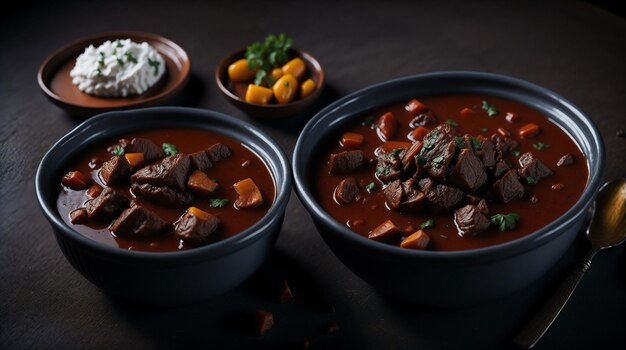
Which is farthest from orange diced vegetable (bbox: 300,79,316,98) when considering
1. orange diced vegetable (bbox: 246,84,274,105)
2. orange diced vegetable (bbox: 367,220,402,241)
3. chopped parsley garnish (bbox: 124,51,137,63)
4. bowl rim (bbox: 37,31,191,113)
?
orange diced vegetable (bbox: 367,220,402,241)

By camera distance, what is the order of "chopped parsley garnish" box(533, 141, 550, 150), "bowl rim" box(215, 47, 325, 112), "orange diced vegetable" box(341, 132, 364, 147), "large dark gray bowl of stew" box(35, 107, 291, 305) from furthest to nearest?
1. "bowl rim" box(215, 47, 325, 112)
2. "orange diced vegetable" box(341, 132, 364, 147)
3. "chopped parsley garnish" box(533, 141, 550, 150)
4. "large dark gray bowl of stew" box(35, 107, 291, 305)

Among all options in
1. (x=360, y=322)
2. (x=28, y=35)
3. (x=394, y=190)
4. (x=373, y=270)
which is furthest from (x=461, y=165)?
(x=28, y=35)

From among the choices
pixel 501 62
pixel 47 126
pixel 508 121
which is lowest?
pixel 47 126

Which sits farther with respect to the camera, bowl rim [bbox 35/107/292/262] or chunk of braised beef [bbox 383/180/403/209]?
chunk of braised beef [bbox 383/180/403/209]

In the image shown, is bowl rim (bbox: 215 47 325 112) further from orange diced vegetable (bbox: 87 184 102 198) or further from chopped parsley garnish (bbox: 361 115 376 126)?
orange diced vegetable (bbox: 87 184 102 198)

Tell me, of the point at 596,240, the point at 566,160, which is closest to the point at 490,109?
the point at 566,160

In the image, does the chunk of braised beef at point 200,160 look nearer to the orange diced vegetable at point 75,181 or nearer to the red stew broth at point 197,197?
the red stew broth at point 197,197

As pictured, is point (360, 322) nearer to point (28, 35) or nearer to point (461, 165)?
point (461, 165)
